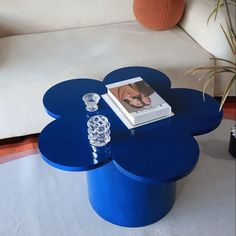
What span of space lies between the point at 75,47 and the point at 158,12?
0.53m

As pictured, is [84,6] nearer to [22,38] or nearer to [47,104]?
[22,38]

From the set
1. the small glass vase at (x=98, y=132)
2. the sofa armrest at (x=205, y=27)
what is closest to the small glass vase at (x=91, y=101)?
the small glass vase at (x=98, y=132)

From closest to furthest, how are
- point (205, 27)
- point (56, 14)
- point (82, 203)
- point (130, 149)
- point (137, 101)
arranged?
point (130, 149)
point (137, 101)
point (82, 203)
point (205, 27)
point (56, 14)

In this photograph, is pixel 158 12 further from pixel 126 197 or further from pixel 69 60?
pixel 126 197

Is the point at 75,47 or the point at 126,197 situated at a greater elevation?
the point at 75,47

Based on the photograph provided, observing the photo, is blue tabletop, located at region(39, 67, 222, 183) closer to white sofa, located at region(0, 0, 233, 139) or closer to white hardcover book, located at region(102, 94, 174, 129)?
white hardcover book, located at region(102, 94, 174, 129)

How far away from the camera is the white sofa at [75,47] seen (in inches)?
74.4

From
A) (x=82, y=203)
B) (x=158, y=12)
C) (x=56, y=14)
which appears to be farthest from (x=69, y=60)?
(x=82, y=203)

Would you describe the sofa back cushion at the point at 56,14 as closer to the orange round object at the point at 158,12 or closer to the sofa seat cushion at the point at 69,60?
the sofa seat cushion at the point at 69,60

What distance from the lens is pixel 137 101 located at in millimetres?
1469

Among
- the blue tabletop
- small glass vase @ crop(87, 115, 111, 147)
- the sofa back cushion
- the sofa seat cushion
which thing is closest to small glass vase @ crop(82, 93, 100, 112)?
the blue tabletop

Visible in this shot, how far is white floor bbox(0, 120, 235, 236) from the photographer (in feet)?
5.11

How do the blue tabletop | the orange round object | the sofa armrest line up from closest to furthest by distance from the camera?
the blue tabletop
the sofa armrest
the orange round object

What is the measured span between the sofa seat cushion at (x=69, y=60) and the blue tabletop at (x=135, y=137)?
0.87 ft
